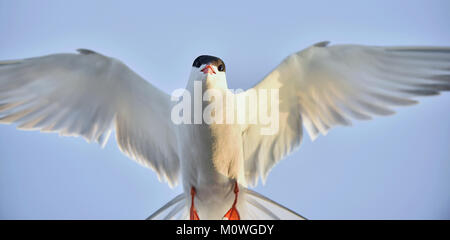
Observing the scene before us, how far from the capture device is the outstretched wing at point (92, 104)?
2.61 meters

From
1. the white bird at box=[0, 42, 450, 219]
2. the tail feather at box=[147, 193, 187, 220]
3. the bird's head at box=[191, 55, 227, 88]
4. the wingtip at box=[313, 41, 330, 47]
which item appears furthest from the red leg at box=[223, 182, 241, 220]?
the wingtip at box=[313, 41, 330, 47]

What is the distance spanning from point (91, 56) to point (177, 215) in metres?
1.00

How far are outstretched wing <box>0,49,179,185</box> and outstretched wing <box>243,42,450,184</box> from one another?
0.56 metres

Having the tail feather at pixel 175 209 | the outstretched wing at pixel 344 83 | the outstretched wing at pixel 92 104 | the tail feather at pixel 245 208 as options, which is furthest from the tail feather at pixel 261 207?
the outstretched wing at pixel 92 104

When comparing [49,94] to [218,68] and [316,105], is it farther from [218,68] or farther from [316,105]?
[316,105]

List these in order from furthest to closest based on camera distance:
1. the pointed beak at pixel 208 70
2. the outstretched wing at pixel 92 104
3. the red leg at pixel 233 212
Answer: the red leg at pixel 233 212 < the outstretched wing at pixel 92 104 < the pointed beak at pixel 208 70

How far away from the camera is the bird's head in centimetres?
249

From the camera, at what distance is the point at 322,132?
108 inches

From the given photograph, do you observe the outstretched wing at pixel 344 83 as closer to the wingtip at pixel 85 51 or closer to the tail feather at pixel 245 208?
the tail feather at pixel 245 208

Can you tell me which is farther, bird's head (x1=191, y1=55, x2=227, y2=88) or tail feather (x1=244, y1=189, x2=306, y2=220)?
tail feather (x1=244, y1=189, x2=306, y2=220)

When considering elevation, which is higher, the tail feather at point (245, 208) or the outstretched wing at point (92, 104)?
the outstretched wing at point (92, 104)

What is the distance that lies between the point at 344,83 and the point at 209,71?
760mm

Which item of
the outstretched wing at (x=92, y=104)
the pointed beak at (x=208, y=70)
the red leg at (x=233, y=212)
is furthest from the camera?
the red leg at (x=233, y=212)

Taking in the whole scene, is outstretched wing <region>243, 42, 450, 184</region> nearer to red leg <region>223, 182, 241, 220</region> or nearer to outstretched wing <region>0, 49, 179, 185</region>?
red leg <region>223, 182, 241, 220</region>
